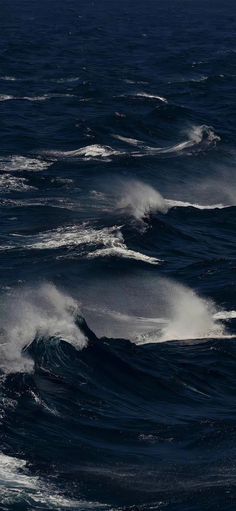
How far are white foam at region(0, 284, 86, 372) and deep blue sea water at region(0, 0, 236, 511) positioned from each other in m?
0.12

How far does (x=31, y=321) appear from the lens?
54.9m

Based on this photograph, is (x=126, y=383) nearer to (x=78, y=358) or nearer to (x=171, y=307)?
(x=78, y=358)

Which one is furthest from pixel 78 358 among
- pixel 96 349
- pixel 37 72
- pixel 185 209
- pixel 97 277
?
pixel 37 72

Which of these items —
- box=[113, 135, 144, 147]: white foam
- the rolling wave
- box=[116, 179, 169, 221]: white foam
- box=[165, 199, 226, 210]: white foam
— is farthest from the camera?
box=[113, 135, 144, 147]: white foam

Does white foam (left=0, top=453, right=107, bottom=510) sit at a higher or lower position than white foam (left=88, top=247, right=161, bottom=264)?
lower

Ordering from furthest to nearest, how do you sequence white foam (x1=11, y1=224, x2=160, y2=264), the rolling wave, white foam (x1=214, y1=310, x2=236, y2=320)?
the rolling wave < white foam (x1=11, y1=224, x2=160, y2=264) < white foam (x1=214, y1=310, x2=236, y2=320)

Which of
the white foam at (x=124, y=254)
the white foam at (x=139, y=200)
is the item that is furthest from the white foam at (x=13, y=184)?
the white foam at (x=124, y=254)

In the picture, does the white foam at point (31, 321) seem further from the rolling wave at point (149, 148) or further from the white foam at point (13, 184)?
the rolling wave at point (149, 148)

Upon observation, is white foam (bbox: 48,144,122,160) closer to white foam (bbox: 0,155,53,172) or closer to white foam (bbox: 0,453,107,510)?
white foam (bbox: 0,155,53,172)

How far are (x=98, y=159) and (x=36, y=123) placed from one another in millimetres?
16111

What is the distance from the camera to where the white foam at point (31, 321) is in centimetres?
5072

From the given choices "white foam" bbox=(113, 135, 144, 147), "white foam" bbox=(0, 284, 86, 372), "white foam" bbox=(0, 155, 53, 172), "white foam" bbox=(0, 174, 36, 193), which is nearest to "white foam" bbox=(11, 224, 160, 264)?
"white foam" bbox=(0, 284, 86, 372)

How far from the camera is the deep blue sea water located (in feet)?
134

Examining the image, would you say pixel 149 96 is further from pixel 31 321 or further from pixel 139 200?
pixel 31 321
